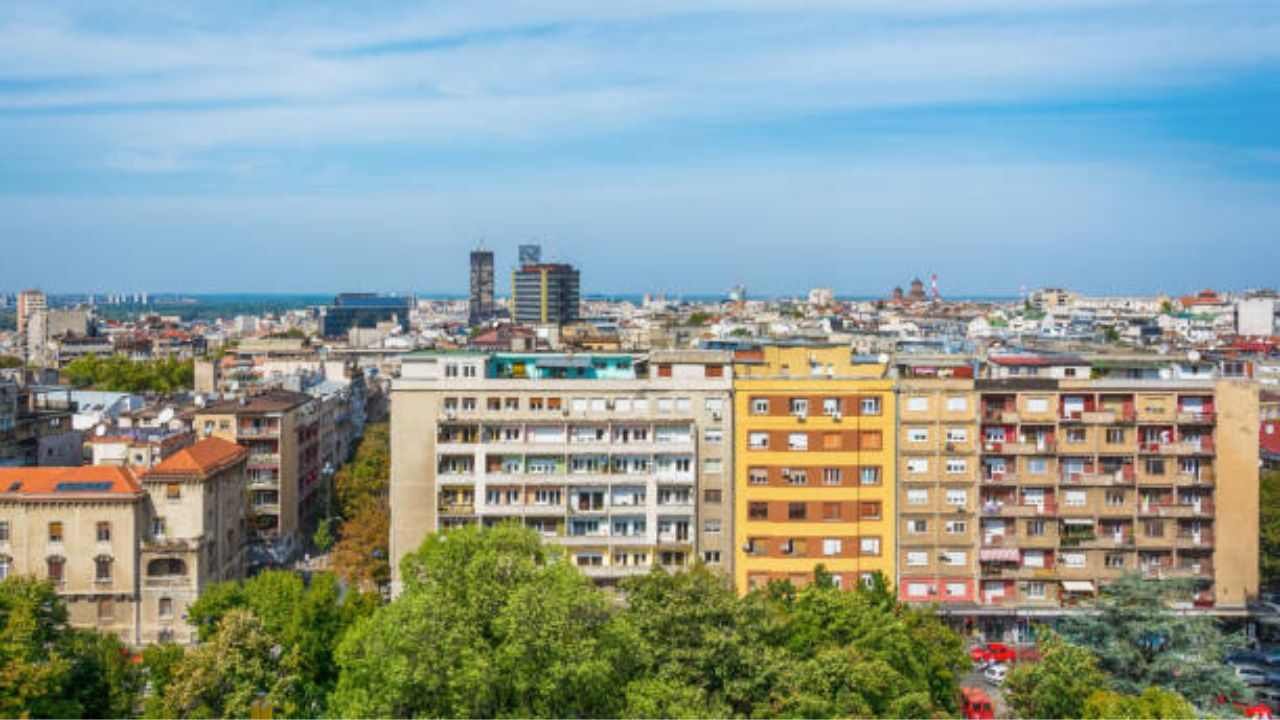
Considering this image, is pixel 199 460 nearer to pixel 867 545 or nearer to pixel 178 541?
pixel 178 541

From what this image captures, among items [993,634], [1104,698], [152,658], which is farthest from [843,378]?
[152,658]

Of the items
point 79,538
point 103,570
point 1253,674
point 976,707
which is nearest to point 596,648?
point 976,707

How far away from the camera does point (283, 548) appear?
69.2 meters

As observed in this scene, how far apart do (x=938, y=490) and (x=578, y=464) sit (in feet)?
48.6

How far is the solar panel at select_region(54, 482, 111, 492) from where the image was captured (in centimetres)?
5234

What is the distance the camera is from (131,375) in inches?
4801

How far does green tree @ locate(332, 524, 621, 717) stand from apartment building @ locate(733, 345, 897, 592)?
67.7 feet

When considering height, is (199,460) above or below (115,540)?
above

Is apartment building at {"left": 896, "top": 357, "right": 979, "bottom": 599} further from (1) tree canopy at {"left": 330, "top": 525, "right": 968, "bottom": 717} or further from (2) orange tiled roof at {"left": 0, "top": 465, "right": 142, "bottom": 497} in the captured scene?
(2) orange tiled roof at {"left": 0, "top": 465, "right": 142, "bottom": 497}

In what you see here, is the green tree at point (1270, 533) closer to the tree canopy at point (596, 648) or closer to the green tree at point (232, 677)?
the tree canopy at point (596, 648)

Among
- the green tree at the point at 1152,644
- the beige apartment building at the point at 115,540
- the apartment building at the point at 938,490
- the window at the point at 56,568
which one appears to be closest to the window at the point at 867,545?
the apartment building at the point at 938,490

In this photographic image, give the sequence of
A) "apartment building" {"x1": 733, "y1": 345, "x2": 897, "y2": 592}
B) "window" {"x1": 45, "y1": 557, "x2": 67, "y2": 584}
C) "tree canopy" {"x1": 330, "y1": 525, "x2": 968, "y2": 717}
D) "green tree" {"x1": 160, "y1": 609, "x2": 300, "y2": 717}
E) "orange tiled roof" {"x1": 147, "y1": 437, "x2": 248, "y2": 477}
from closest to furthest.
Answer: "tree canopy" {"x1": 330, "y1": 525, "x2": 968, "y2": 717}, "green tree" {"x1": 160, "y1": 609, "x2": 300, "y2": 717}, "window" {"x1": 45, "y1": 557, "x2": 67, "y2": 584}, "apartment building" {"x1": 733, "y1": 345, "x2": 897, "y2": 592}, "orange tiled roof" {"x1": 147, "y1": 437, "x2": 248, "y2": 477}

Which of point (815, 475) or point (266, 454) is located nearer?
point (815, 475)

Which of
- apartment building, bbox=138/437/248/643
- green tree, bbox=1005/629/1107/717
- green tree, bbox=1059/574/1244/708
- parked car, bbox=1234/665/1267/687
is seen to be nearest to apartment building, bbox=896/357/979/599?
green tree, bbox=1059/574/1244/708
